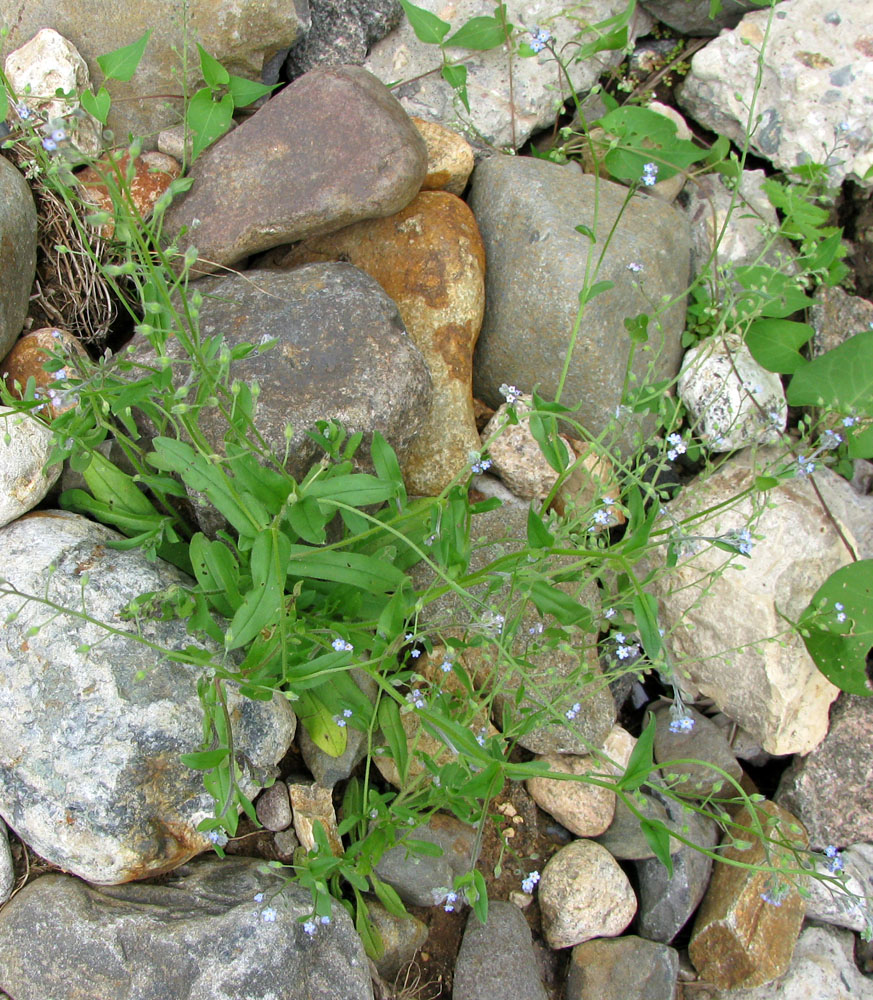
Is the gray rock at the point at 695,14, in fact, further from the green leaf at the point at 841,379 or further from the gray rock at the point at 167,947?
the gray rock at the point at 167,947

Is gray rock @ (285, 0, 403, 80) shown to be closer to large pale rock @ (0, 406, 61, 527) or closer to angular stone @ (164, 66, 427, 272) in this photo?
angular stone @ (164, 66, 427, 272)

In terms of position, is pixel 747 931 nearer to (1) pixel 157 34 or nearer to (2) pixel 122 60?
(2) pixel 122 60

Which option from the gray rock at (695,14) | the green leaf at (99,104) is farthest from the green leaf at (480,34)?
the green leaf at (99,104)

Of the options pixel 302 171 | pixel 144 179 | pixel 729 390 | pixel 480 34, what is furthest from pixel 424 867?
pixel 480 34

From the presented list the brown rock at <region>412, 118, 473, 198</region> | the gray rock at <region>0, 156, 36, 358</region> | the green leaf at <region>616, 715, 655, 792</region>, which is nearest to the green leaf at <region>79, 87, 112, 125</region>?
the gray rock at <region>0, 156, 36, 358</region>

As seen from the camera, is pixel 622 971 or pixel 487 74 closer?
pixel 622 971

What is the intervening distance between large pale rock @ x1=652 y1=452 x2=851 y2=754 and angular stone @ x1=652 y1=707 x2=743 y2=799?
0.14m

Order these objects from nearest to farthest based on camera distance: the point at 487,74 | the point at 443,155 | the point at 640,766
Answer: the point at 640,766
the point at 443,155
the point at 487,74

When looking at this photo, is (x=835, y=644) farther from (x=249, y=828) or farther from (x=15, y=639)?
(x=15, y=639)

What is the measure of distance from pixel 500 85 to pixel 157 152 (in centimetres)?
191

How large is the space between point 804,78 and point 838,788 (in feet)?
12.3

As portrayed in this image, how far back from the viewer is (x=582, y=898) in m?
3.66

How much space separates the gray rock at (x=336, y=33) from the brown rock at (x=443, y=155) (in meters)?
0.58

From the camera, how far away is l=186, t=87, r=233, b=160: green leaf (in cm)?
389
